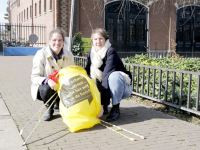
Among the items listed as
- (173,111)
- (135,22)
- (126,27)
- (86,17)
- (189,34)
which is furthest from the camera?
(189,34)

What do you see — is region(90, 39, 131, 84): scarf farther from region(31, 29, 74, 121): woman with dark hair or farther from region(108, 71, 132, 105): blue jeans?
region(31, 29, 74, 121): woman with dark hair

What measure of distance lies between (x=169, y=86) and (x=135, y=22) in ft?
56.1

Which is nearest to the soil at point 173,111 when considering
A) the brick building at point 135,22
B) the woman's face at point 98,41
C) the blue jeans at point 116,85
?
the blue jeans at point 116,85

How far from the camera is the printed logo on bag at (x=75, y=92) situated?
12.2ft

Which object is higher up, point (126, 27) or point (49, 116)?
point (126, 27)

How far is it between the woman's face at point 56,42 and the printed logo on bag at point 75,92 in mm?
720

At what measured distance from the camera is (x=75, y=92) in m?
3.74

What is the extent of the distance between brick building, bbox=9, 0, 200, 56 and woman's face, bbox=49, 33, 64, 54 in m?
14.8

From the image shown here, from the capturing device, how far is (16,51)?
20641 millimetres

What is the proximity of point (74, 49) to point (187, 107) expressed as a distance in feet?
40.1

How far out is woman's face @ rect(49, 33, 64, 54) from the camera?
4.22 metres

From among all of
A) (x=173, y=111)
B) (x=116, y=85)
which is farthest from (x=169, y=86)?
(x=116, y=85)

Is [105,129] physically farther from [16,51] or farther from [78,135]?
[16,51]

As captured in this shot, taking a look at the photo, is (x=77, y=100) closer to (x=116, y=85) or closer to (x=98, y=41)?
(x=116, y=85)
